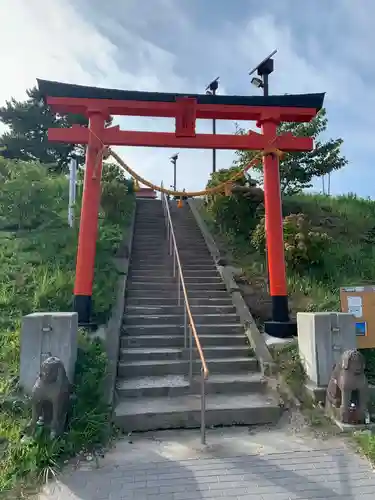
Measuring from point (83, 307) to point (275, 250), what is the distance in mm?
3439

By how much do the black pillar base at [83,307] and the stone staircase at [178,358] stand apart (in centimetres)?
66

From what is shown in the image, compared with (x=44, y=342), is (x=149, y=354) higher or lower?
lower

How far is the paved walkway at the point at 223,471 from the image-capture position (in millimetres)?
3498

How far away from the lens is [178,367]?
6059mm

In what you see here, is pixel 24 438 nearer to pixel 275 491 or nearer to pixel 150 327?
pixel 275 491

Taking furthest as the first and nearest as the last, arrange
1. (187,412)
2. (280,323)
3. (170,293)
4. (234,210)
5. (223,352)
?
(234,210) → (170,293) → (280,323) → (223,352) → (187,412)

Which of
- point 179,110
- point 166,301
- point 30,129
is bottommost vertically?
point 166,301

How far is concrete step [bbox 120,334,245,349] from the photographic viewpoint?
21.4 feet

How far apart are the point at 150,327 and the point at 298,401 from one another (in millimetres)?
2705

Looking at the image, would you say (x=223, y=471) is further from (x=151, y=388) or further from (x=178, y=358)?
(x=178, y=358)

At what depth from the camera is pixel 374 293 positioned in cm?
589

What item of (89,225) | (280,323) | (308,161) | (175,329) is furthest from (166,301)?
(308,161)

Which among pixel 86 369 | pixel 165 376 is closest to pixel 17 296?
pixel 86 369

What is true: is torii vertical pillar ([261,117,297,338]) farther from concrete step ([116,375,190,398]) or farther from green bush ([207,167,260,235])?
green bush ([207,167,260,235])
